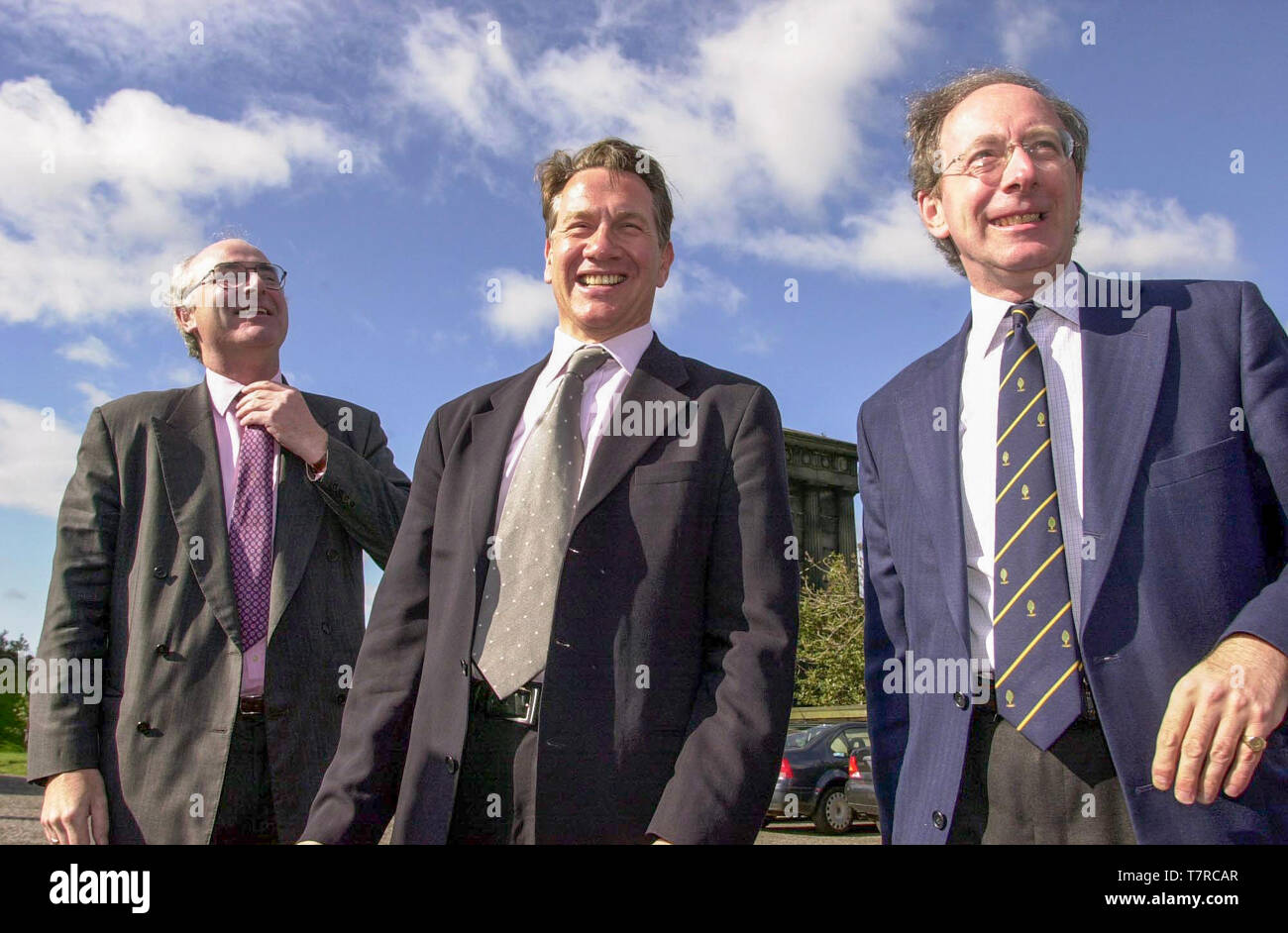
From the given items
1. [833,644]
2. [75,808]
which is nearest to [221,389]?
[75,808]

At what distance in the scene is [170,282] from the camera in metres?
4.59

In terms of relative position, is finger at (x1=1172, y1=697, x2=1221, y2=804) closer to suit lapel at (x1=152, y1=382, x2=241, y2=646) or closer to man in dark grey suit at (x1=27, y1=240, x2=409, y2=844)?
man in dark grey suit at (x1=27, y1=240, x2=409, y2=844)

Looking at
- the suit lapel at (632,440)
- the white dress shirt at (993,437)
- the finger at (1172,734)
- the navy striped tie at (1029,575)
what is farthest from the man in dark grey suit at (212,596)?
the finger at (1172,734)

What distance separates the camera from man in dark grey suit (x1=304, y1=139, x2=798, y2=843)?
2785 mm

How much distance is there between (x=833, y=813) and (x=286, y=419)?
14.0 m

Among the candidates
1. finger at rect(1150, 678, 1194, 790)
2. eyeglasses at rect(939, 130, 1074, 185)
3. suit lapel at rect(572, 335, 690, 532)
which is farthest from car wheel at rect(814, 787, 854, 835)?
finger at rect(1150, 678, 1194, 790)

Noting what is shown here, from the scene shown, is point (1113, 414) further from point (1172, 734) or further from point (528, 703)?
point (528, 703)

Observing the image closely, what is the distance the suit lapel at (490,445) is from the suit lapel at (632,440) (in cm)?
30

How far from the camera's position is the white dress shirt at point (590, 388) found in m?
3.26

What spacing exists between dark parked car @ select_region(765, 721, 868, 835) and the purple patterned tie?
13.3 m

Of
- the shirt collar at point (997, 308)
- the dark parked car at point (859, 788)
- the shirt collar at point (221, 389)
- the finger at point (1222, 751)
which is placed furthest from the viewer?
the dark parked car at point (859, 788)

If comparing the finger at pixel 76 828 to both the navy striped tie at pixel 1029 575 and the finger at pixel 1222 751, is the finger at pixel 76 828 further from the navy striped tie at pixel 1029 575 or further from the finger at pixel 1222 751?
the finger at pixel 1222 751
